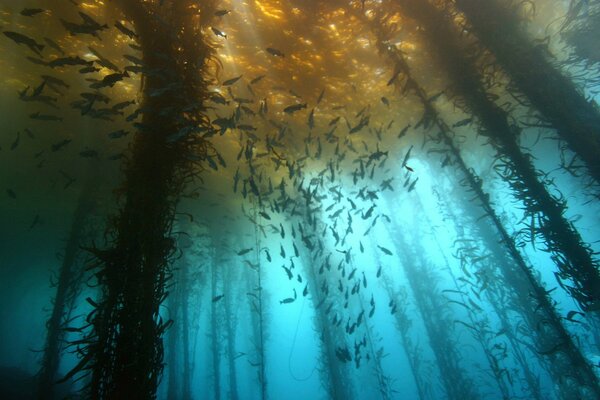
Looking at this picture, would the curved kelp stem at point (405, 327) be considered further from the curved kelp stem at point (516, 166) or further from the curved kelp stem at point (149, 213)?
the curved kelp stem at point (149, 213)

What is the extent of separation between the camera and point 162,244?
4930mm

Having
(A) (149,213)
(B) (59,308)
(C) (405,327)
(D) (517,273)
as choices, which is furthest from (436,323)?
(B) (59,308)

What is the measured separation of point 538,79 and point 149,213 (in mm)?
8248

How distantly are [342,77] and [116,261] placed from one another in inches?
435

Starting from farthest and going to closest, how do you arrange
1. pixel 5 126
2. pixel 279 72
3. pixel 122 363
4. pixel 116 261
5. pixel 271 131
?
pixel 5 126, pixel 271 131, pixel 279 72, pixel 116 261, pixel 122 363

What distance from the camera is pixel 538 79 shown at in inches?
246

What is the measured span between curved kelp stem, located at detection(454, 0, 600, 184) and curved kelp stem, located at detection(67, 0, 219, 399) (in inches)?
256

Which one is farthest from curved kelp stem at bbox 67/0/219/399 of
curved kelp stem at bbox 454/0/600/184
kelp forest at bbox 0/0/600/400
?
curved kelp stem at bbox 454/0/600/184

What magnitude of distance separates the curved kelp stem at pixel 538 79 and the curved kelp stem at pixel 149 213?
21.4ft

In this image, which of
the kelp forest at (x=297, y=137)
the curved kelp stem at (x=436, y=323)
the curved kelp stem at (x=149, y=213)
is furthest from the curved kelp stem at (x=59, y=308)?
the curved kelp stem at (x=436, y=323)

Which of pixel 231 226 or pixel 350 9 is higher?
pixel 231 226

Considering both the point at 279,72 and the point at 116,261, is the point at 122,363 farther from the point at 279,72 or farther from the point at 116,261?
the point at 279,72


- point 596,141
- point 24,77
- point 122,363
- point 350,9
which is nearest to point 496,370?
point 596,141

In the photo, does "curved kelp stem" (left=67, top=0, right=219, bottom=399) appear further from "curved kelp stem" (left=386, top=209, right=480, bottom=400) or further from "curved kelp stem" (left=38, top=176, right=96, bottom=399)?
"curved kelp stem" (left=386, top=209, right=480, bottom=400)
